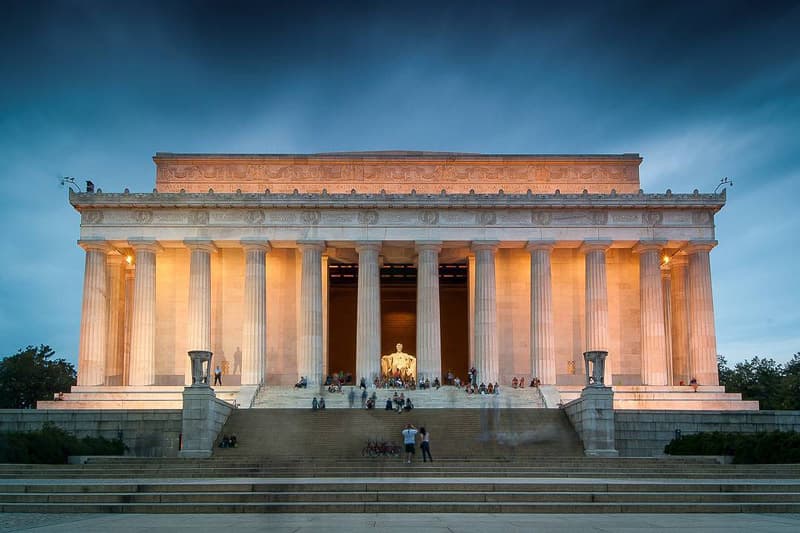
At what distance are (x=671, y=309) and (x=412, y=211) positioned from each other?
2021 cm

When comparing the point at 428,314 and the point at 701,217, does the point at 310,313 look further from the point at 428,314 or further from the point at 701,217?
the point at 701,217

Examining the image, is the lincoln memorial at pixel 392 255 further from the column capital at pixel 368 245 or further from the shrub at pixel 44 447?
the shrub at pixel 44 447

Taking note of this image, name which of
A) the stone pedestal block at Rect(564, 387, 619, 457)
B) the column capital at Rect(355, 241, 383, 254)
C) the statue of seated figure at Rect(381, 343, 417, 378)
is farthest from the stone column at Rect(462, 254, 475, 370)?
the stone pedestal block at Rect(564, 387, 619, 457)

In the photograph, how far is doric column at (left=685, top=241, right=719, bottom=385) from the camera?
59062 millimetres

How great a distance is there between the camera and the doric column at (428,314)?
58.6 metres

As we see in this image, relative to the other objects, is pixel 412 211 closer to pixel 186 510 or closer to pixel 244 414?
pixel 244 414

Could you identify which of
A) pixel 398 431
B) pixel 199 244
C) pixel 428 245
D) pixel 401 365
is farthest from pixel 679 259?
pixel 199 244

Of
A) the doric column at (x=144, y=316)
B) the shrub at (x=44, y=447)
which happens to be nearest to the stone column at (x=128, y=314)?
the doric column at (x=144, y=316)

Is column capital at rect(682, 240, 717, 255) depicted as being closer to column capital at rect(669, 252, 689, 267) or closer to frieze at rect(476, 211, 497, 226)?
column capital at rect(669, 252, 689, 267)

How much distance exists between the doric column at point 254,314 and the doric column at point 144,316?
6108 millimetres

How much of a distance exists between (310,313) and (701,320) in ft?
84.5

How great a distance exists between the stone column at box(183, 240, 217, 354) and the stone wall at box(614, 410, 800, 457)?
92.0 feet

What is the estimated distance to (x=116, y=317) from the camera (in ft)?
199

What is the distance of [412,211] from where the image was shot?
6012 centimetres
